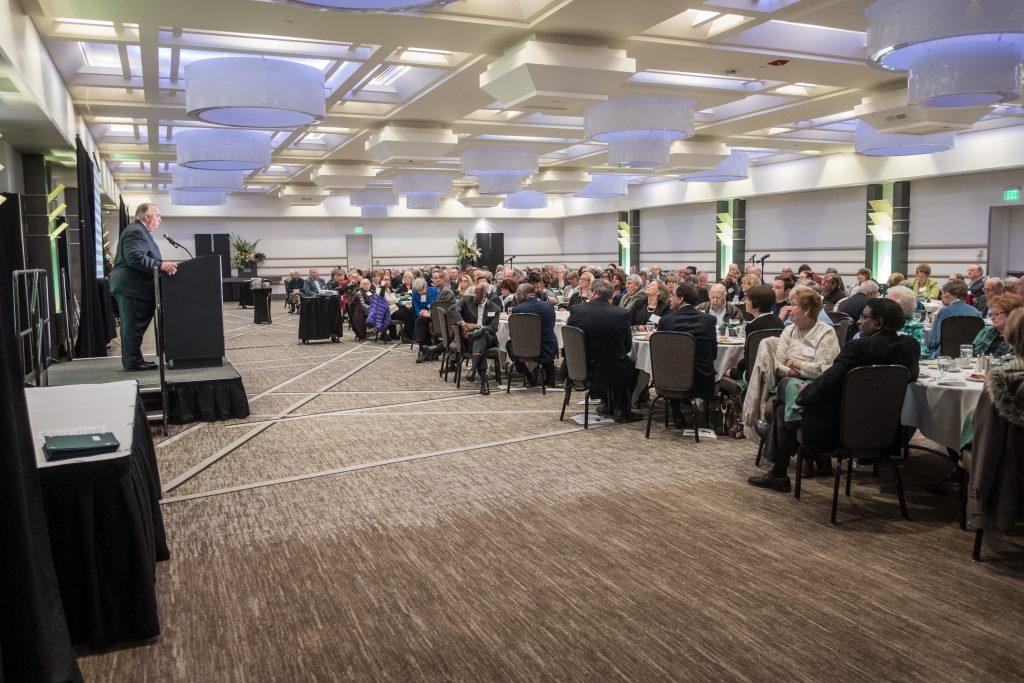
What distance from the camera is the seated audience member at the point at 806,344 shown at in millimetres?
5156

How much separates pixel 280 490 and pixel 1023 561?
173 inches

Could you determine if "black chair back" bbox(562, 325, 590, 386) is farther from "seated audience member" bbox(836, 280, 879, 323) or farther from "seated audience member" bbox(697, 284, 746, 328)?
"seated audience member" bbox(836, 280, 879, 323)

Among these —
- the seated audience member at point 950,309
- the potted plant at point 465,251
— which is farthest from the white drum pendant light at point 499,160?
the potted plant at point 465,251

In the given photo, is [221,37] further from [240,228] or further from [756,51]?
[240,228]

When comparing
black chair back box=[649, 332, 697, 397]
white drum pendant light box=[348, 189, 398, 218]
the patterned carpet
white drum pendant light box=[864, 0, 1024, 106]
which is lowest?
the patterned carpet

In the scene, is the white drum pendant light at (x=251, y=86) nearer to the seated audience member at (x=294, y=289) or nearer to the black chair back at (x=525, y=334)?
the black chair back at (x=525, y=334)

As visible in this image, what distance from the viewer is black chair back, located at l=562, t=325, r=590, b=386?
6.91 m

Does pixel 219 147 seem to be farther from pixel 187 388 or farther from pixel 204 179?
pixel 187 388

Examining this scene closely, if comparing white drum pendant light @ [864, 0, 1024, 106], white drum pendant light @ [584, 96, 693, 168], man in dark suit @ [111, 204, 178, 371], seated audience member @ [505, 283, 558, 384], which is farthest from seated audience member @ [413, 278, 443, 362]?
white drum pendant light @ [864, 0, 1024, 106]

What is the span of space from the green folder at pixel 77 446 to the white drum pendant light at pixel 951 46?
19.5ft

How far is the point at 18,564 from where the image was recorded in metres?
1.70

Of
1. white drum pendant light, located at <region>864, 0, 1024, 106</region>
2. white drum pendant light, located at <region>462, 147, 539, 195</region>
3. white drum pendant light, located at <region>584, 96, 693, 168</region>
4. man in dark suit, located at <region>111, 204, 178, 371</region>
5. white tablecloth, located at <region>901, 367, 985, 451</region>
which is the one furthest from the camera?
white drum pendant light, located at <region>462, 147, 539, 195</region>

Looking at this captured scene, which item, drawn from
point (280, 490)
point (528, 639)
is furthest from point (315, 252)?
point (528, 639)

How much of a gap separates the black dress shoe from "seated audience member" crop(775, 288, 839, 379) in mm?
687
